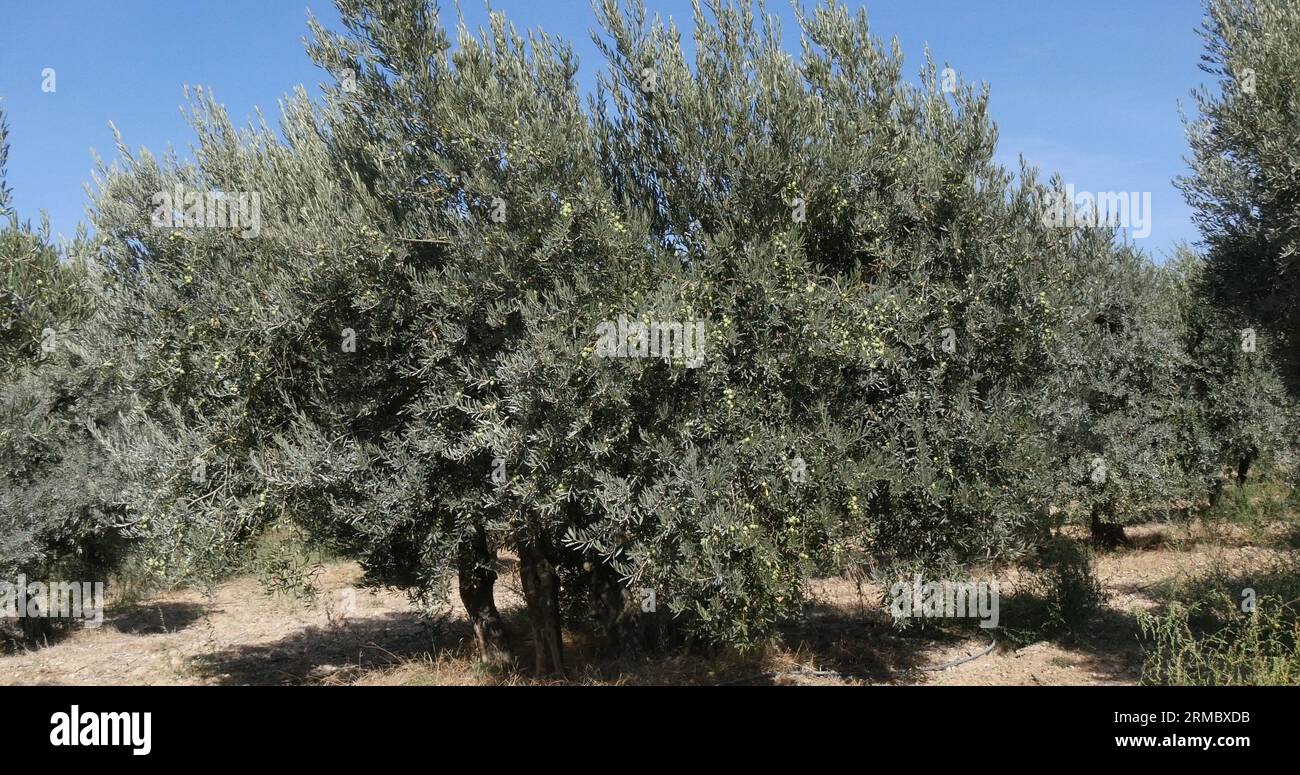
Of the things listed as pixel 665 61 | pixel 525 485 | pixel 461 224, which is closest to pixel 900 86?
pixel 665 61

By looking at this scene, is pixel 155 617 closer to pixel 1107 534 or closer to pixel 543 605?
pixel 543 605

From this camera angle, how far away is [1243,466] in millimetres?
19047

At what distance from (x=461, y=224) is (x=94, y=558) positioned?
11192mm

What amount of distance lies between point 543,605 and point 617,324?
462cm

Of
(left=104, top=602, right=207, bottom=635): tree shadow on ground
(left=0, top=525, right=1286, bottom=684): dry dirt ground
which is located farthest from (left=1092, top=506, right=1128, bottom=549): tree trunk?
(left=104, top=602, right=207, bottom=635): tree shadow on ground

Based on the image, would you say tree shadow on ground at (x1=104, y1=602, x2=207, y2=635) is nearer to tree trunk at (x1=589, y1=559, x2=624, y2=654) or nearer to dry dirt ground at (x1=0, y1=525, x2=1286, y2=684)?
dry dirt ground at (x1=0, y1=525, x2=1286, y2=684)

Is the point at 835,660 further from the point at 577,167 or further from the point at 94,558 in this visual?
the point at 94,558

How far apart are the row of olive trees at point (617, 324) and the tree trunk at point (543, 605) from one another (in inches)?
27.7

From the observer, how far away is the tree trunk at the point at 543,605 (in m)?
10.2

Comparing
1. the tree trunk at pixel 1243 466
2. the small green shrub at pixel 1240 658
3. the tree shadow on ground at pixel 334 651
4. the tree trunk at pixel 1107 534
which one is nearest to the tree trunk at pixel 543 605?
the tree shadow on ground at pixel 334 651

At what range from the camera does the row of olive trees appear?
7.45 metres

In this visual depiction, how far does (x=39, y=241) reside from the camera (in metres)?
13.1

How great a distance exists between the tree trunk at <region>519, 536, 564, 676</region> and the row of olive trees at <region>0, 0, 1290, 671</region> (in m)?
0.70

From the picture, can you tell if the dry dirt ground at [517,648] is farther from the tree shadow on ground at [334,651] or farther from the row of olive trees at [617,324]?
the row of olive trees at [617,324]
